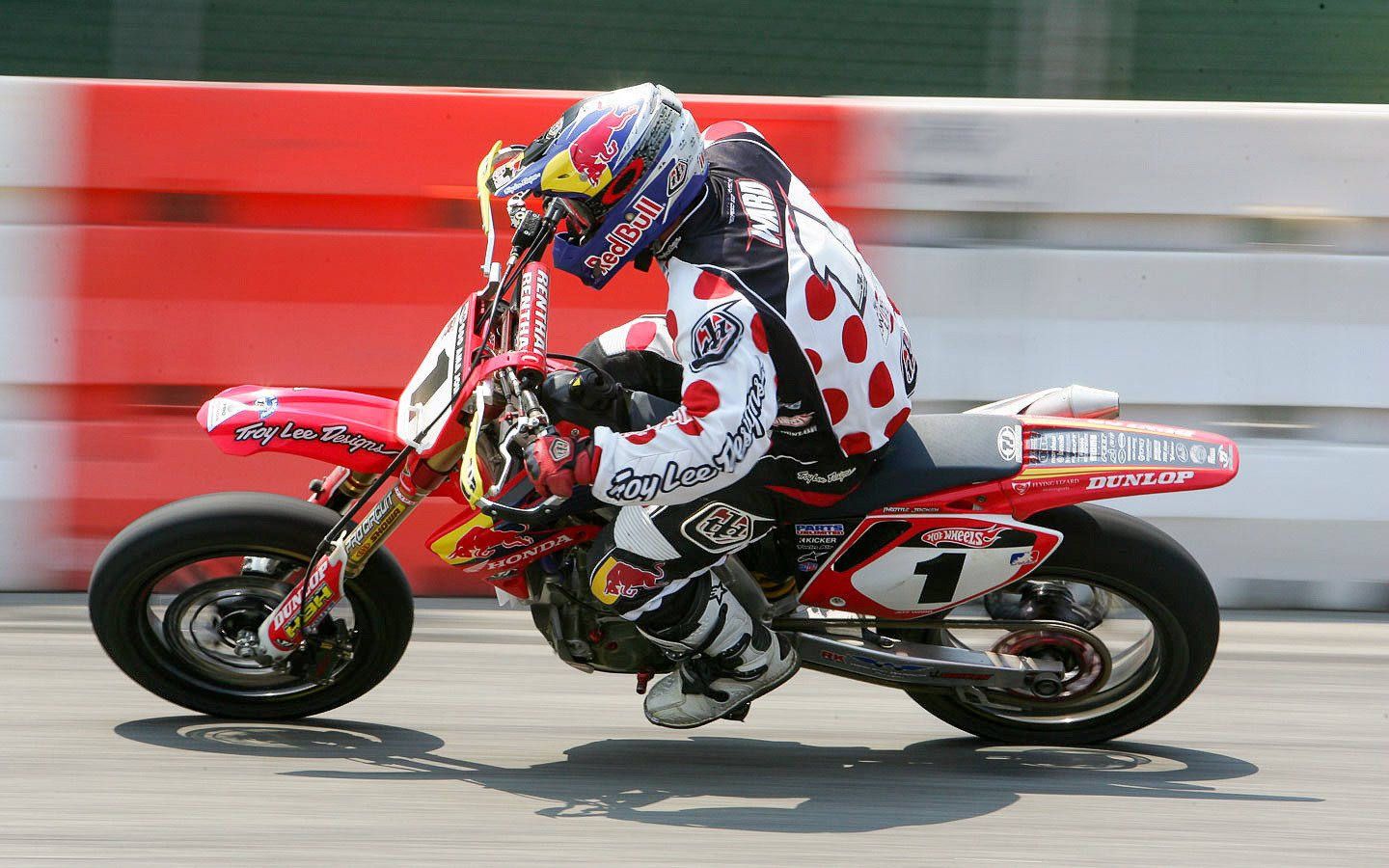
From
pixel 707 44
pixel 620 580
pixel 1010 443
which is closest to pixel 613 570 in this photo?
pixel 620 580

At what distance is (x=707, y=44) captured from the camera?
7.54 metres

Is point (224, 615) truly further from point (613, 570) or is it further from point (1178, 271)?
point (1178, 271)

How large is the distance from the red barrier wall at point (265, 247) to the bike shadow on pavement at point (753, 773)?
4.66 ft

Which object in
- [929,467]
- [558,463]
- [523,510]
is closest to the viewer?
[558,463]

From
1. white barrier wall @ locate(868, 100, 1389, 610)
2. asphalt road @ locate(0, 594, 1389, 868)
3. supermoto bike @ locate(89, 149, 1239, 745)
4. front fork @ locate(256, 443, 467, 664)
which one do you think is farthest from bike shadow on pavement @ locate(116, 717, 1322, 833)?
white barrier wall @ locate(868, 100, 1389, 610)

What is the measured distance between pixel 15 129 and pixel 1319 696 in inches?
184

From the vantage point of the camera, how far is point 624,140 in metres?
3.37

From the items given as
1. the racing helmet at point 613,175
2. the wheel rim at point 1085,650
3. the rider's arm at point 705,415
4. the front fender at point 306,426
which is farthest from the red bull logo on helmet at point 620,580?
the wheel rim at point 1085,650

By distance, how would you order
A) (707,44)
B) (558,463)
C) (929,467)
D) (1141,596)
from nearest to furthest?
1. (558,463)
2. (929,467)
3. (1141,596)
4. (707,44)

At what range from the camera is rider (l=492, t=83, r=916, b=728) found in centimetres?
336

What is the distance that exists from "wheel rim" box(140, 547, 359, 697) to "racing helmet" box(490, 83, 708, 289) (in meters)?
1.16

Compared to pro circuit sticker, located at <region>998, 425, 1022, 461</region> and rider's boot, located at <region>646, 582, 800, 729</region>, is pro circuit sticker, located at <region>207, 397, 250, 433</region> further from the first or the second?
pro circuit sticker, located at <region>998, 425, 1022, 461</region>

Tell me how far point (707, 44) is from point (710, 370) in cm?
458

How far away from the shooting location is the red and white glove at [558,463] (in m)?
3.27
